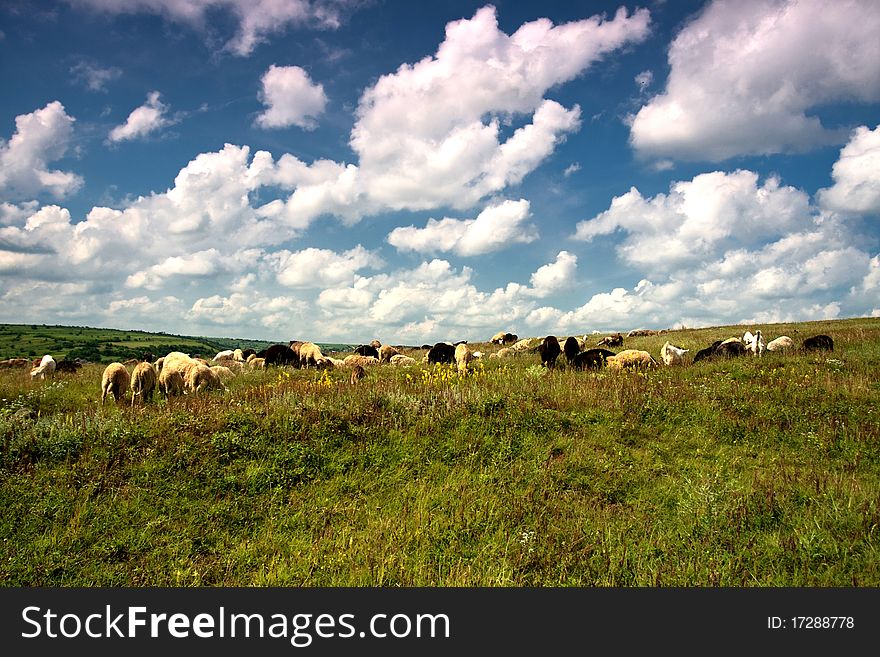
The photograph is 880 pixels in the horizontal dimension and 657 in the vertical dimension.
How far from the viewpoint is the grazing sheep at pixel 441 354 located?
98.6 ft

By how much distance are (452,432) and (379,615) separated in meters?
5.81

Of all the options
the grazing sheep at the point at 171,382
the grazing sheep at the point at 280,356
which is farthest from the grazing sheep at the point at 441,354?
the grazing sheep at the point at 171,382

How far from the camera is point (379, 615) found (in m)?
4.91

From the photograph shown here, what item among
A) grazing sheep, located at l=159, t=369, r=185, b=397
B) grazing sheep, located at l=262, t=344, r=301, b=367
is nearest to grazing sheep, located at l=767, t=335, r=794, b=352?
grazing sheep, located at l=262, t=344, r=301, b=367

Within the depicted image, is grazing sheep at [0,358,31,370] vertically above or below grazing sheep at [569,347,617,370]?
below

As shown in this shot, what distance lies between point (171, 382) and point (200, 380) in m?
0.98

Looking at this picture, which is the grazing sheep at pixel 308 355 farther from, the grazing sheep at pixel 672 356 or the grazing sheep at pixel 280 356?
the grazing sheep at pixel 672 356

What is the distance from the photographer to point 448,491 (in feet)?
27.4

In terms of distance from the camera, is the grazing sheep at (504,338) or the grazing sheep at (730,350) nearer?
the grazing sheep at (730,350)

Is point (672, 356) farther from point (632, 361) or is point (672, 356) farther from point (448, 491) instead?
point (448, 491)

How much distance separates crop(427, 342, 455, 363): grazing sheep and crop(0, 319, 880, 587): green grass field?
1674cm

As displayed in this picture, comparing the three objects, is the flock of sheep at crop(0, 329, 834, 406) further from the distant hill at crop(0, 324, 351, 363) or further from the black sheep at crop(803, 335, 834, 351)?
the distant hill at crop(0, 324, 351, 363)

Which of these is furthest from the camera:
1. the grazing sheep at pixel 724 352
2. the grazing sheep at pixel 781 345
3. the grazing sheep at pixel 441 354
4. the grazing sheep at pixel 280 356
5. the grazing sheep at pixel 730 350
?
the grazing sheep at pixel 441 354

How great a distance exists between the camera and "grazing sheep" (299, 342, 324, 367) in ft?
90.9
